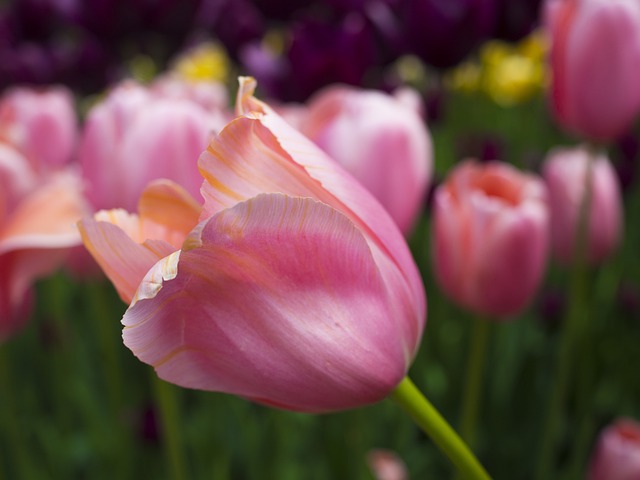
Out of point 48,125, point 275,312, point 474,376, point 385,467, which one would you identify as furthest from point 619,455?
point 48,125

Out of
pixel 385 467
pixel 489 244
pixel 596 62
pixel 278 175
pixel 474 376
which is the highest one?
pixel 278 175

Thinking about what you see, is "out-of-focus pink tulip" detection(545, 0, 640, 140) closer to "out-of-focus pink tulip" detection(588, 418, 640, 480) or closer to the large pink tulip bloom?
"out-of-focus pink tulip" detection(588, 418, 640, 480)

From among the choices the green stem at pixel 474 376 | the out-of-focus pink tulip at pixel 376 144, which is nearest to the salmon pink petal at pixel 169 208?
the out-of-focus pink tulip at pixel 376 144

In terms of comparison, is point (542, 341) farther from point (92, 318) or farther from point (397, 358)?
point (397, 358)

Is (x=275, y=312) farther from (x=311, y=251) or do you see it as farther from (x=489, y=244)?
(x=489, y=244)

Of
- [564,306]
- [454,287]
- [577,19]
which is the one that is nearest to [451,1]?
[577,19]

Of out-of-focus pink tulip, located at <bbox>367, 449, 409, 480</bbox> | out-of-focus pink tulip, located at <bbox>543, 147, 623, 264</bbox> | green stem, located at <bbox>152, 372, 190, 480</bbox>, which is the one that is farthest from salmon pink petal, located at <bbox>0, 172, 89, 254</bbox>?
out-of-focus pink tulip, located at <bbox>543, 147, 623, 264</bbox>
